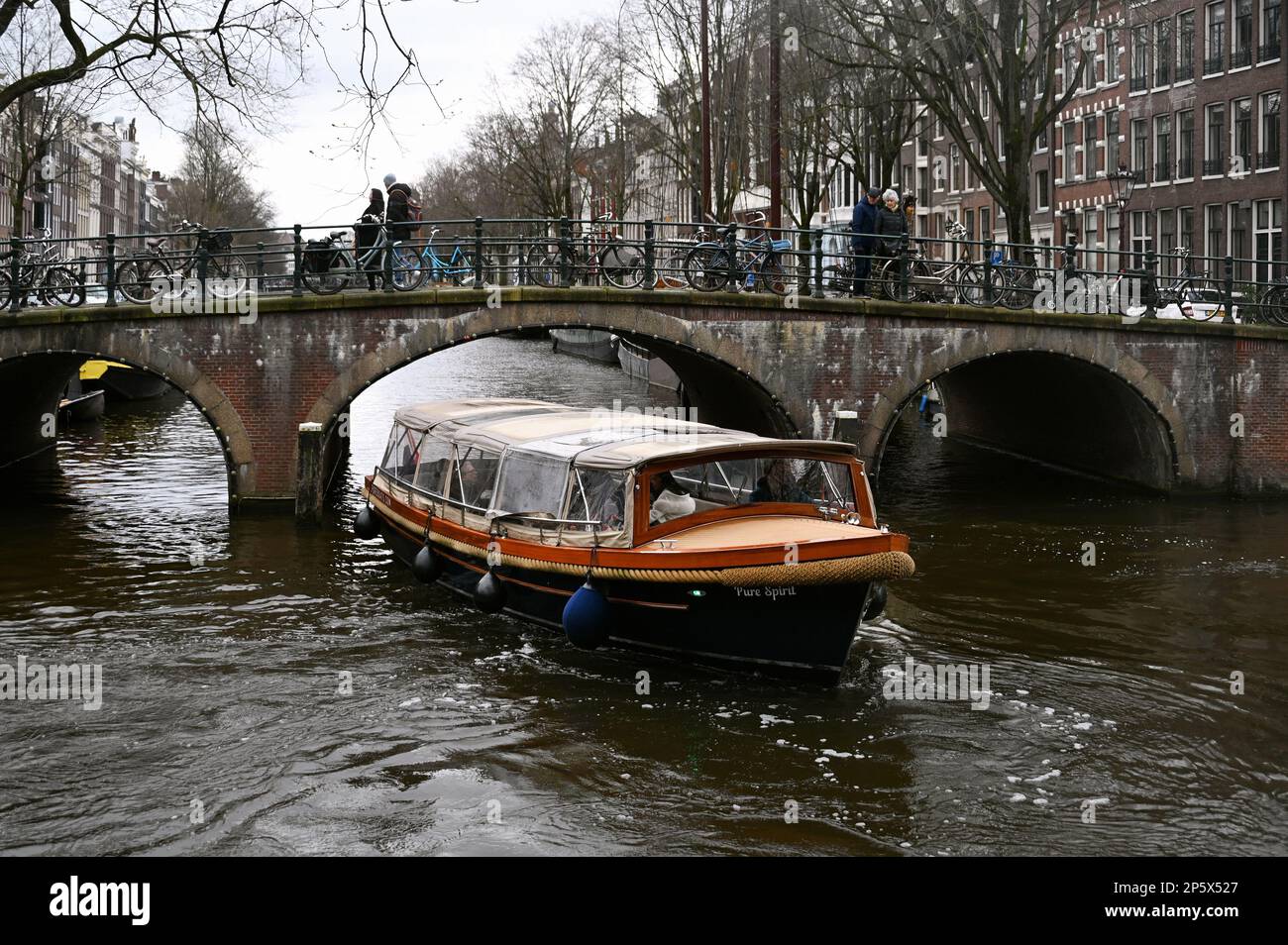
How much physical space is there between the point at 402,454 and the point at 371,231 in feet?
17.3

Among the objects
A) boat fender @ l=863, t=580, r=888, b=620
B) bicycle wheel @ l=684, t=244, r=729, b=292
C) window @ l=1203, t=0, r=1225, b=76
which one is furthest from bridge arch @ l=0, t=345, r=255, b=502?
window @ l=1203, t=0, r=1225, b=76

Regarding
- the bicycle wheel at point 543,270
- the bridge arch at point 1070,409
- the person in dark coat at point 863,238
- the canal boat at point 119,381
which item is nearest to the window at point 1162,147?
the bridge arch at point 1070,409

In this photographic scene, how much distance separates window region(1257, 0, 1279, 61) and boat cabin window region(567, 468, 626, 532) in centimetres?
2678

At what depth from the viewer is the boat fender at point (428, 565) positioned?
52.9ft

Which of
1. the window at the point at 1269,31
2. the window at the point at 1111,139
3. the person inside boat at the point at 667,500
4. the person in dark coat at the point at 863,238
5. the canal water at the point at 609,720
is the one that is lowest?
the canal water at the point at 609,720

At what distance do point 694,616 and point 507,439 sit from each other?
3595 mm

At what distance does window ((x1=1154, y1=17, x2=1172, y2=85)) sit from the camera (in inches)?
1491

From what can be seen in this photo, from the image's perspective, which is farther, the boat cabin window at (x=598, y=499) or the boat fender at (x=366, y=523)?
the boat fender at (x=366, y=523)

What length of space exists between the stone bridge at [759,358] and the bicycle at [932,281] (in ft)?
1.34

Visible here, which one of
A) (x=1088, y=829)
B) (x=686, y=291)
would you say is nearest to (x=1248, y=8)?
(x=686, y=291)

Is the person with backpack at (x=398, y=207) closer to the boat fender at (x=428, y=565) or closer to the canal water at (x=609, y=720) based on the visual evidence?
the canal water at (x=609, y=720)

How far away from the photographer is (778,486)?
44.7ft

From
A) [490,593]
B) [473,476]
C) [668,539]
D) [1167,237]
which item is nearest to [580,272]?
[473,476]

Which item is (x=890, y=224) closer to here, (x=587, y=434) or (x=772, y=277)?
(x=772, y=277)
